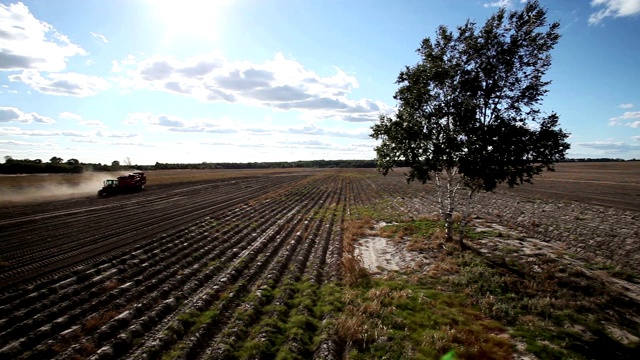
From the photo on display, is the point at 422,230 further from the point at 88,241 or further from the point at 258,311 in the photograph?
the point at 88,241

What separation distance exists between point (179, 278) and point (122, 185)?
39.7 meters

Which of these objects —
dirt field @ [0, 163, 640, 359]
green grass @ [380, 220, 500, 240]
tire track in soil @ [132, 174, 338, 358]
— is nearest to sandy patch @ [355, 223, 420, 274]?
dirt field @ [0, 163, 640, 359]

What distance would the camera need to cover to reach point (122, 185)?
4622cm

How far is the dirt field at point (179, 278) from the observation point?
8844 mm

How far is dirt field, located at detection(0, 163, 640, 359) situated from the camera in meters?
8.84

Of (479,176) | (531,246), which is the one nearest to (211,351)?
(479,176)

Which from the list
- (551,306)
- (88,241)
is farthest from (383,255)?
(88,241)

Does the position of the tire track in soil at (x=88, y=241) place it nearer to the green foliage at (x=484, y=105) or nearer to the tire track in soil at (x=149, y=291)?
the tire track in soil at (x=149, y=291)

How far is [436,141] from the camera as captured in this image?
57.6 ft

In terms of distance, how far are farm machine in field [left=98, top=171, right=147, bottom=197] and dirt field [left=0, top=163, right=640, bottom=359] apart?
13589 millimetres

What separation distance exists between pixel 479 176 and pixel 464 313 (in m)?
7.71

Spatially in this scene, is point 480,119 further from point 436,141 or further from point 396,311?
point 396,311

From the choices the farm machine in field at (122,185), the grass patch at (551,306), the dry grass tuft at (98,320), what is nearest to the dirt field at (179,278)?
the dry grass tuft at (98,320)

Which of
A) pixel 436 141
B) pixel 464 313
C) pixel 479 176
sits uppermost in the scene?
pixel 436 141
